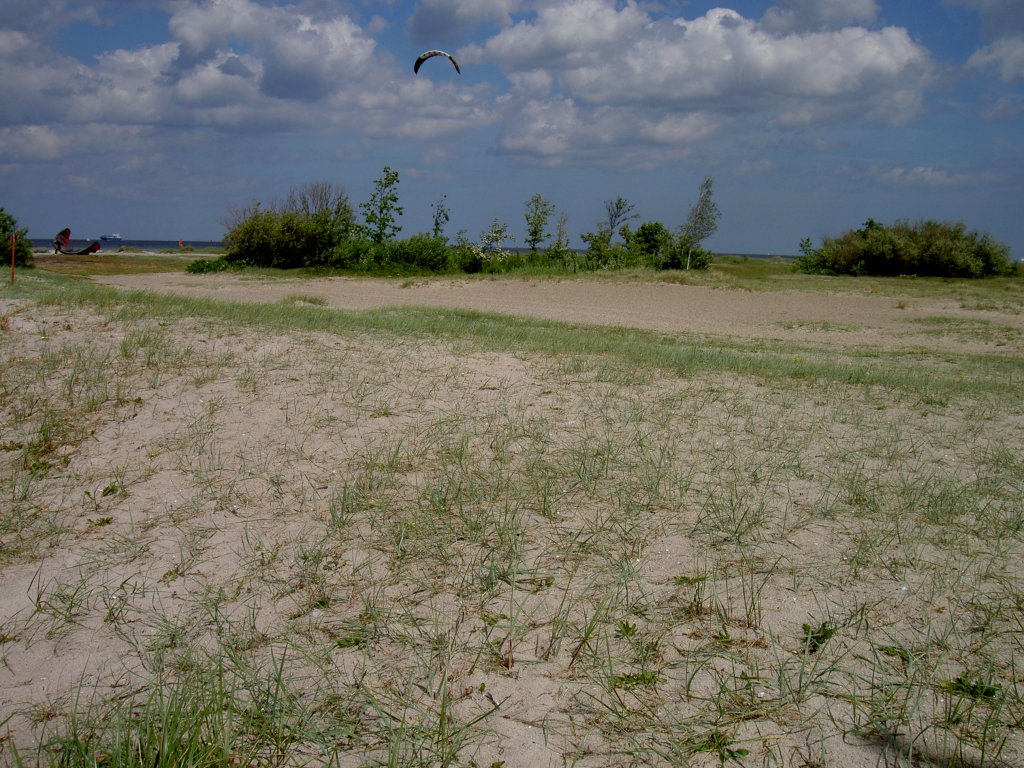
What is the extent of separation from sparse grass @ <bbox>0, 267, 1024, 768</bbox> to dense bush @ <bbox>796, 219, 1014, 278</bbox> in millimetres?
32429

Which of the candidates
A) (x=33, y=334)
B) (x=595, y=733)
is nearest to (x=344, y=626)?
(x=595, y=733)

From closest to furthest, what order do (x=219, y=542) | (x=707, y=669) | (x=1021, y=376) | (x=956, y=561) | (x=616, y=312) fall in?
(x=707, y=669) < (x=956, y=561) < (x=219, y=542) < (x=1021, y=376) < (x=616, y=312)

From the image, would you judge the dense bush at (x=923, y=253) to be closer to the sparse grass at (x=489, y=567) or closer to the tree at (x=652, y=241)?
the tree at (x=652, y=241)

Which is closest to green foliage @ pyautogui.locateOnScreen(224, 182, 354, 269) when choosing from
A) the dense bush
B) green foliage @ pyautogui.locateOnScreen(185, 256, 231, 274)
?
green foliage @ pyautogui.locateOnScreen(185, 256, 231, 274)

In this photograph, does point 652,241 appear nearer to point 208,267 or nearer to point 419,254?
point 419,254

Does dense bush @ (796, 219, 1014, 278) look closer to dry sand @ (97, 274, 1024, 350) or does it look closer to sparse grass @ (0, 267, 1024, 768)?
dry sand @ (97, 274, 1024, 350)

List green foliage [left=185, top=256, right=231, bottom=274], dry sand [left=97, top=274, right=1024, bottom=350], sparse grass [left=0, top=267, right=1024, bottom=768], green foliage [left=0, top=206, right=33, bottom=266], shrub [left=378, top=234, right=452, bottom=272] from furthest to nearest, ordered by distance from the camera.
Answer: shrub [left=378, top=234, right=452, bottom=272]
green foliage [left=185, top=256, right=231, bottom=274]
green foliage [left=0, top=206, right=33, bottom=266]
dry sand [left=97, top=274, right=1024, bottom=350]
sparse grass [left=0, top=267, right=1024, bottom=768]

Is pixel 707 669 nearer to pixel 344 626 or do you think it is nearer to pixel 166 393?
pixel 344 626

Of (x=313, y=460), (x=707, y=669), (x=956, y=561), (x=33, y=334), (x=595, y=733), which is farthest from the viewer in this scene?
(x=33, y=334)

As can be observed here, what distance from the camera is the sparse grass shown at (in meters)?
2.80

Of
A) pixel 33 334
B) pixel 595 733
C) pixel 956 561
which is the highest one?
pixel 33 334

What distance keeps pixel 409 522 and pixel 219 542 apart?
1.06 meters

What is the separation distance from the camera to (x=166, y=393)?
6516mm

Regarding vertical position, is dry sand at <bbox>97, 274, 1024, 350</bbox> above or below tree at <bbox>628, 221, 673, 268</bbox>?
below
